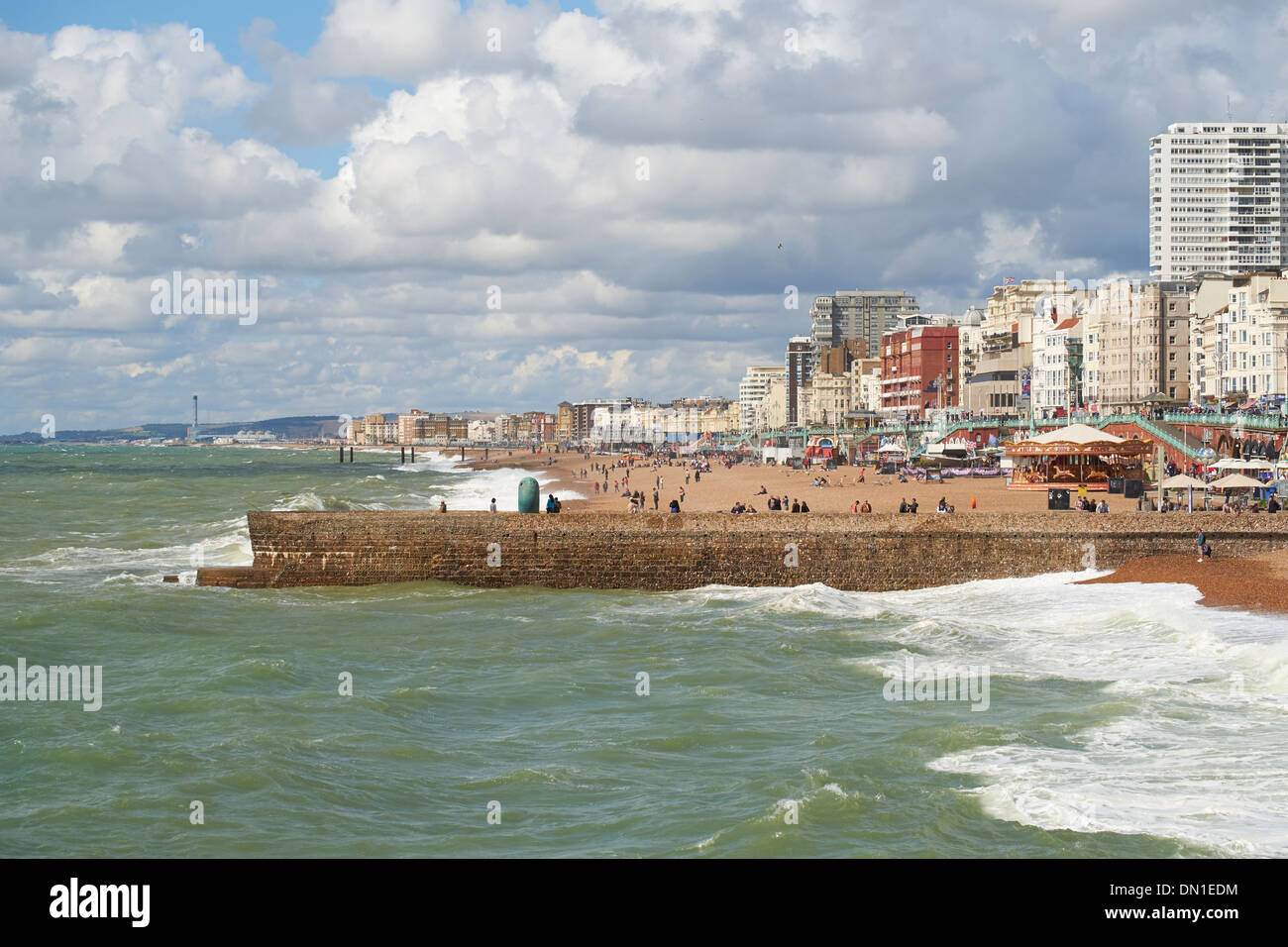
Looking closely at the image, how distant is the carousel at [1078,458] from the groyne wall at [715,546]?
13752mm

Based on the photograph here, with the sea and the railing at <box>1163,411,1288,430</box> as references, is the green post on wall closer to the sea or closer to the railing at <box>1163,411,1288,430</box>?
the sea

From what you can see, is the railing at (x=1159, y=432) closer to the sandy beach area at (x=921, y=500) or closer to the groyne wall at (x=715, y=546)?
Result: the sandy beach area at (x=921, y=500)

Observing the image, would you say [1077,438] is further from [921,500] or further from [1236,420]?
[1236,420]

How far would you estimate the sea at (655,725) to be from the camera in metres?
14.4

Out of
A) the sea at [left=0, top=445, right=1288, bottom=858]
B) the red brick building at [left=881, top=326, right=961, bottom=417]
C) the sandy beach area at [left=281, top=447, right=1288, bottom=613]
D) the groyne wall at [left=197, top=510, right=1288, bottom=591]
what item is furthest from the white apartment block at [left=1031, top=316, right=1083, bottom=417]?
the sea at [left=0, top=445, right=1288, bottom=858]

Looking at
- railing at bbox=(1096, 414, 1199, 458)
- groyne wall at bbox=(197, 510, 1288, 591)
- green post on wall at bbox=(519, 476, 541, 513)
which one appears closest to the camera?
groyne wall at bbox=(197, 510, 1288, 591)

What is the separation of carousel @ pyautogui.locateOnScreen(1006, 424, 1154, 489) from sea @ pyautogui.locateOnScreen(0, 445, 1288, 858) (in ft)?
53.8

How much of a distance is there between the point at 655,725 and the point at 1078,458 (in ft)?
120

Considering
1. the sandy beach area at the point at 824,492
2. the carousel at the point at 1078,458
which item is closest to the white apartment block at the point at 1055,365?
the sandy beach area at the point at 824,492

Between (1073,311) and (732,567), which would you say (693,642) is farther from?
(1073,311)

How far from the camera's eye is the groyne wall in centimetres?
3375

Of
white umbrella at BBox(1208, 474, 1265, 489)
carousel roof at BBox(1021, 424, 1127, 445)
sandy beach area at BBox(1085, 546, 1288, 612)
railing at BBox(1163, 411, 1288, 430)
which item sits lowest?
sandy beach area at BBox(1085, 546, 1288, 612)
